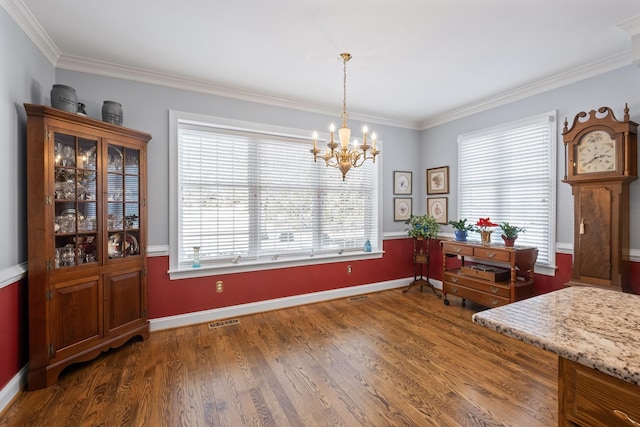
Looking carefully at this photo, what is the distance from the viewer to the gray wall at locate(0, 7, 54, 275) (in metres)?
2.01

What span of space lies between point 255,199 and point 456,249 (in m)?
2.73

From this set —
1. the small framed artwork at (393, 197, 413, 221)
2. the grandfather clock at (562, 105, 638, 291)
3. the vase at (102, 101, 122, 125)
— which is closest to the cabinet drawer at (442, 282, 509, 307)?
the grandfather clock at (562, 105, 638, 291)

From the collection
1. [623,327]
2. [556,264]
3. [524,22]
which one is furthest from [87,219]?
[556,264]

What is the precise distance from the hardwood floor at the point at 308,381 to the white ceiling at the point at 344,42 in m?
2.76

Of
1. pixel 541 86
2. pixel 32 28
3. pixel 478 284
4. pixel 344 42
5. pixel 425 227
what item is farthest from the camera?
pixel 425 227

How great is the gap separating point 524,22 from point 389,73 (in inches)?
47.1

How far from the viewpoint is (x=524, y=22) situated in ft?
Answer: 7.50

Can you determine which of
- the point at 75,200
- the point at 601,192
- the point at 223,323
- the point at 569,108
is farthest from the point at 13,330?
the point at 569,108

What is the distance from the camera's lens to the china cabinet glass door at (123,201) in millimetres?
2709

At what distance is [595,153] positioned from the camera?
2791 millimetres

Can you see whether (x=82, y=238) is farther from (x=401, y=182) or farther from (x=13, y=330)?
→ (x=401, y=182)

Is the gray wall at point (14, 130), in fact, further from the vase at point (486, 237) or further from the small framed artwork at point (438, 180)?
the small framed artwork at point (438, 180)

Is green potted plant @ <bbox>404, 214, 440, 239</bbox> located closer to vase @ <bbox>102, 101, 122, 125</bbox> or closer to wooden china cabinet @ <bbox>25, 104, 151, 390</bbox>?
wooden china cabinet @ <bbox>25, 104, 151, 390</bbox>

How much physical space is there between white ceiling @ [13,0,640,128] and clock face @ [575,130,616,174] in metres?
0.74
